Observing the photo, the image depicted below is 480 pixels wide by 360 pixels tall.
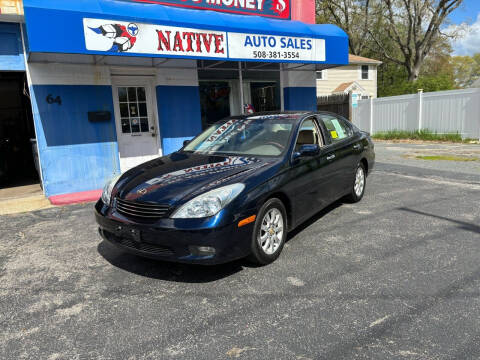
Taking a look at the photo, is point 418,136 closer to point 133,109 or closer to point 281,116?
point 133,109

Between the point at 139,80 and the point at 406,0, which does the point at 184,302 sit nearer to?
the point at 139,80

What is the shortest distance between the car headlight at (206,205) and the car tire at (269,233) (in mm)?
415

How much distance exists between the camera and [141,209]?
3342 millimetres

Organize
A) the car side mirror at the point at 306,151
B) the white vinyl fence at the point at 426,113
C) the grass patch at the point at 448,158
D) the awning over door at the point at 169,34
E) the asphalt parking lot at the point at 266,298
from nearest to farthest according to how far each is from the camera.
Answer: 1. the asphalt parking lot at the point at 266,298
2. the car side mirror at the point at 306,151
3. the awning over door at the point at 169,34
4. the grass patch at the point at 448,158
5. the white vinyl fence at the point at 426,113

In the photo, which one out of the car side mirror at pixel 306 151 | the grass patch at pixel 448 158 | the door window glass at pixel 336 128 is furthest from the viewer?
the grass patch at pixel 448 158

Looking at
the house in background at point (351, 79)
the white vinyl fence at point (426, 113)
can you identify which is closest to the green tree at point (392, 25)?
the house in background at point (351, 79)

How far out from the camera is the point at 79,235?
4953mm

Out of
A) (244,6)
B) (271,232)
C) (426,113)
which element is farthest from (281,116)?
(426,113)

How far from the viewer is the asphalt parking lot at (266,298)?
2490 mm

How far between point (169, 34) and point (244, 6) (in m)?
3.02

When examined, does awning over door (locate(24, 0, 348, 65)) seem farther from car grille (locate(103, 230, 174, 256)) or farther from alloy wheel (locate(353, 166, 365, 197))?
car grille (locate(103, 230, 174, 256))

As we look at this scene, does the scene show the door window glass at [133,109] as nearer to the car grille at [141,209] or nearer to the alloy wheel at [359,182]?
the alloy wheel at [359,182]

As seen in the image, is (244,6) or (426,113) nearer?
(244,6)

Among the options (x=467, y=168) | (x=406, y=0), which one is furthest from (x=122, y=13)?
(x=406, y=0)
